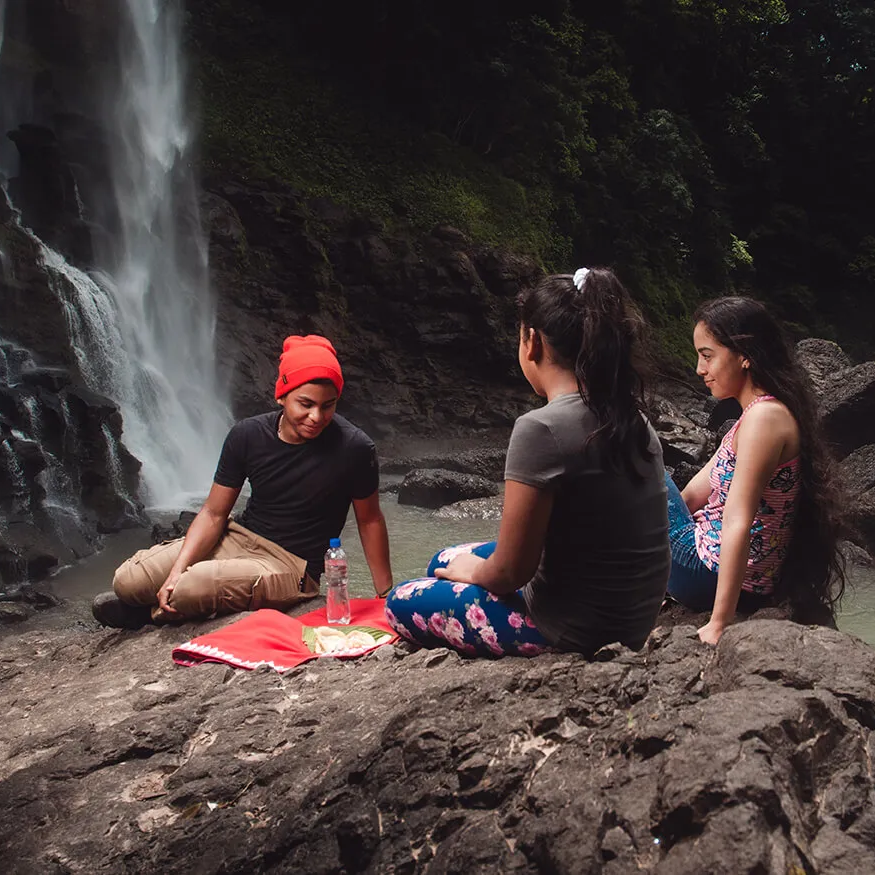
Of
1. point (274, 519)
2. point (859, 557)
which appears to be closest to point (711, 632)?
point (274, 519)

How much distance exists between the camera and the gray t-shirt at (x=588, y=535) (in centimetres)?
227

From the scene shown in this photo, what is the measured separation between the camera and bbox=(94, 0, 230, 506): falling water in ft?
41.8

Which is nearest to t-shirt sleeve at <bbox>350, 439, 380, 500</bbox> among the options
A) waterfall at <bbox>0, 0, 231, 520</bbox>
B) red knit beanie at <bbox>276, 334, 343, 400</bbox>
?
red knit beanie at <bbox>276, 334, 343, 400</bbox>

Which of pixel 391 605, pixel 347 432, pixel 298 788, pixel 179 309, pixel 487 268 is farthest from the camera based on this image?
pixel 487 268

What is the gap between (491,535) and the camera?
9.27 meters

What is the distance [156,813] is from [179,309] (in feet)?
44.2

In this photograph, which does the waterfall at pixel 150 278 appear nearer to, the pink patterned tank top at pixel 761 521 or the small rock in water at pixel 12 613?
the small rock in water at pixel 12 613

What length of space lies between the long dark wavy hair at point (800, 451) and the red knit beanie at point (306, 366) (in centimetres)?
151

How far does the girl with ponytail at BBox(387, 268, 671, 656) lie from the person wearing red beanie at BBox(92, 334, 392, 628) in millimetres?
1325

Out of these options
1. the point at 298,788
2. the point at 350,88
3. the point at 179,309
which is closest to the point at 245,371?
the point at 179,309

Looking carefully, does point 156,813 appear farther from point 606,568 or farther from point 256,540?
point 256,540

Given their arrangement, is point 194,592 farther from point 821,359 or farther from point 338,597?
point 821,359

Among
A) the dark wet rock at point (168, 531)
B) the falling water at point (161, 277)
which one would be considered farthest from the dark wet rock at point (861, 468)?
the falling water at point (161, 277)

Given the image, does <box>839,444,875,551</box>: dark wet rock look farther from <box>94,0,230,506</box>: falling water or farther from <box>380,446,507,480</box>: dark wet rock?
<box>94,0,230,506</box>: falling water
